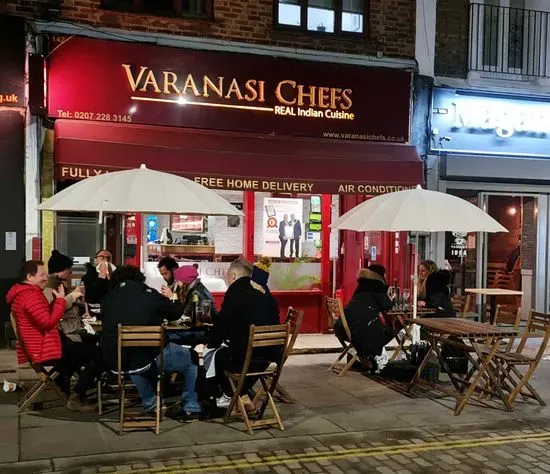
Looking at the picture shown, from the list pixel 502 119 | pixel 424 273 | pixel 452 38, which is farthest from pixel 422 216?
pixel 452 38

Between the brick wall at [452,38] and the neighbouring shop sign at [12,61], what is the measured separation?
6851 millimetres

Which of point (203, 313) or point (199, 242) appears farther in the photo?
point (199, 242)

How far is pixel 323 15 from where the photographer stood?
11641 mm

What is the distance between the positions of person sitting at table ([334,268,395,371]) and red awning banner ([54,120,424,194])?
8.39ft

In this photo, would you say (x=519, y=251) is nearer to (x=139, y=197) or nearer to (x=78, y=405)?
(x=139, y=197)

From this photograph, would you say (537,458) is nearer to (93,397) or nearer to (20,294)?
(93,397)

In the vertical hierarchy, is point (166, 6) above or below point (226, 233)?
above

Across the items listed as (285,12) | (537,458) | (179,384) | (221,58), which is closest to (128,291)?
(179,384)

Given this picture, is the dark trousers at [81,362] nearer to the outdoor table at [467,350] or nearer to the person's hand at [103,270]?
the person's hand at [103,270]

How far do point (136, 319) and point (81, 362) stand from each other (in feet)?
3.25

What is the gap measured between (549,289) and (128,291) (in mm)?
9428

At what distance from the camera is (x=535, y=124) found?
12.5 m

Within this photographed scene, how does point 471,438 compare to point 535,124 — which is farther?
point 535,124

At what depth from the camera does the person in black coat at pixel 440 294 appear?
8766 millimetres
